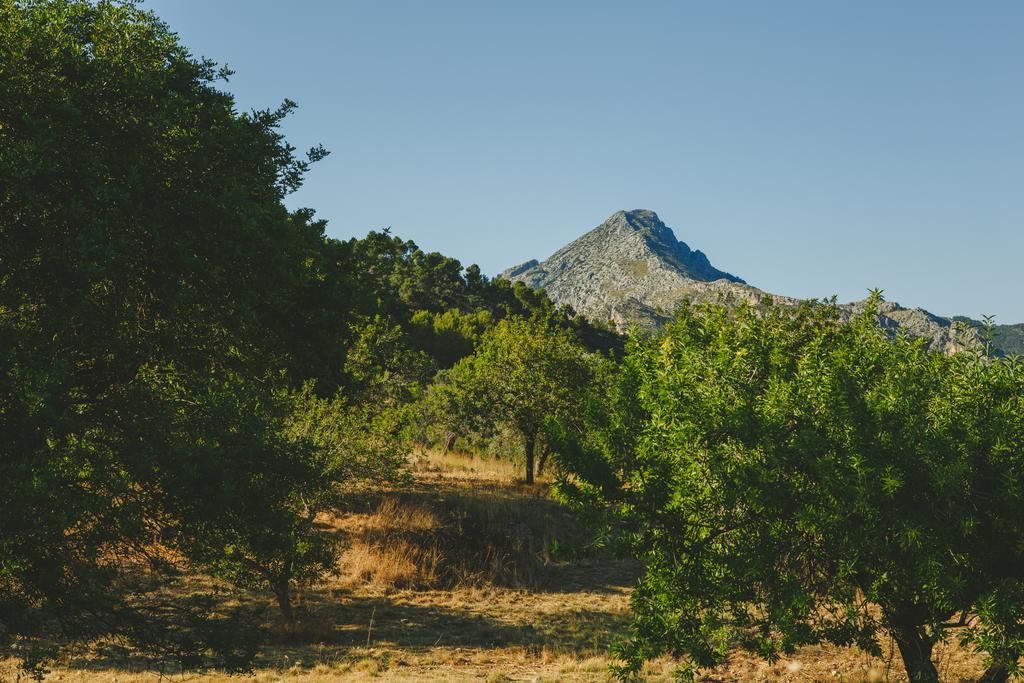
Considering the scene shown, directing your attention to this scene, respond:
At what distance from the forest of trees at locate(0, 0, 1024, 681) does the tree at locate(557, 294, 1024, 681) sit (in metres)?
0.04

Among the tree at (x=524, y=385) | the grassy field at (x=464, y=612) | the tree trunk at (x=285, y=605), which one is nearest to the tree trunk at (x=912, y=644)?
the grassy field at (x=464, y=612)

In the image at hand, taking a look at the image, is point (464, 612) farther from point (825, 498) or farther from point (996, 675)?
point (825, 498)

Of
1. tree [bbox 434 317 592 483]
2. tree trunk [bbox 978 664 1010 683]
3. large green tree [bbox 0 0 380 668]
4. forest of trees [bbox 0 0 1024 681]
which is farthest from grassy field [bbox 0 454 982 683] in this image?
large green tree [bbox 0 0 380 668]

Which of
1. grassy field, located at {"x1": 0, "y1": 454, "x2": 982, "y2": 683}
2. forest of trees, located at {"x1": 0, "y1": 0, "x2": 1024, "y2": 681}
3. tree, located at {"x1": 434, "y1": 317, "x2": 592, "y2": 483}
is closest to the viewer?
forest of trees, located at {"x1": 0, "y1": 0, "x2": 1024, "y2": 681}

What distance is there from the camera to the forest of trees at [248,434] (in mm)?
6801

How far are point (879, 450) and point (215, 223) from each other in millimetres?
8977

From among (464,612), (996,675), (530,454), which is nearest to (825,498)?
(996,675)

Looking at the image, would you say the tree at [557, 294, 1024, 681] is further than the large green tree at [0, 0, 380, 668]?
No

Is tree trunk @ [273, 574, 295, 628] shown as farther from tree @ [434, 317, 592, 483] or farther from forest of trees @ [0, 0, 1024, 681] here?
tree @ [434, 317, 592, 483]

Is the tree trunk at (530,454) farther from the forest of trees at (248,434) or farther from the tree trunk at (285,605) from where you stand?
the forest of trees at (248,434)

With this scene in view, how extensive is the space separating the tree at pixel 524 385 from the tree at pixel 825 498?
20453 mm

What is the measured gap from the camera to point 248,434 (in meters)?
9.45

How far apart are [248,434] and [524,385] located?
21.4 meters

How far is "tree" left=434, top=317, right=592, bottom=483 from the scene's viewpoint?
30062 mm
